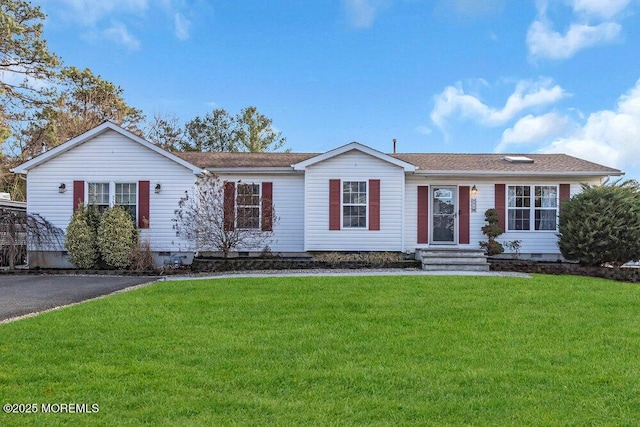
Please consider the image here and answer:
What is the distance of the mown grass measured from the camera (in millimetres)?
3586

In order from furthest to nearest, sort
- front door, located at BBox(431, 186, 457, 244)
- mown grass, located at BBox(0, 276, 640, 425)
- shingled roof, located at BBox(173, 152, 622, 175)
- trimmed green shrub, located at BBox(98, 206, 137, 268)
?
front door, located at BBox(431, 186, 457, 244) < shingled roof, located at BBox(173, 152, 622, 175) < trimmed green shrub, located at BBox(98, 206, 137, 268) < mown grass, located at BBox(0, 276, 640, 425)

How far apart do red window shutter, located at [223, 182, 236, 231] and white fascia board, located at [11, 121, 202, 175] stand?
103 centimetres

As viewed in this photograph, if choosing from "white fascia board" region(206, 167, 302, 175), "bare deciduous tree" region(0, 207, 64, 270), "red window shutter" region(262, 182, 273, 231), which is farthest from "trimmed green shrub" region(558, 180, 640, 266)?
"bare deciduous tree" region(0, 207, 64, 270)

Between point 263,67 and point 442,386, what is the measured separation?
2009 cm

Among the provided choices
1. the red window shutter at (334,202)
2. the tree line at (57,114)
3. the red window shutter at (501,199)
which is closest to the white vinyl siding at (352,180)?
the red window shutter at (334,202)

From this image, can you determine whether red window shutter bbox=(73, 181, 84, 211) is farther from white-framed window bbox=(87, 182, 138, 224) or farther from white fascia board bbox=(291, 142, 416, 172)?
white fascia board bbox=(291, 142, 416, 172)

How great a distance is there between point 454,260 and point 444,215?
8.16ft

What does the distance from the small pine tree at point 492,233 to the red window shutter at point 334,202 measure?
479 centimetres

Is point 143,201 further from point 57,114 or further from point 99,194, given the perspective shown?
point 57,114

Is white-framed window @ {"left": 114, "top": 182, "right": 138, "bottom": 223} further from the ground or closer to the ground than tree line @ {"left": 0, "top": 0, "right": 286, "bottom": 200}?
closer to the ground

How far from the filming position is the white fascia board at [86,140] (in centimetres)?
1423

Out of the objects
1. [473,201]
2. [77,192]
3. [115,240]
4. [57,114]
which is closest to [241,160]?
[115,240]

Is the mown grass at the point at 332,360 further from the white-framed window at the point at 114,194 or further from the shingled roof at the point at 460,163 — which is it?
the shingled roof at the point at 460,163

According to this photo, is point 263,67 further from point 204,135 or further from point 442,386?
point 442,386
